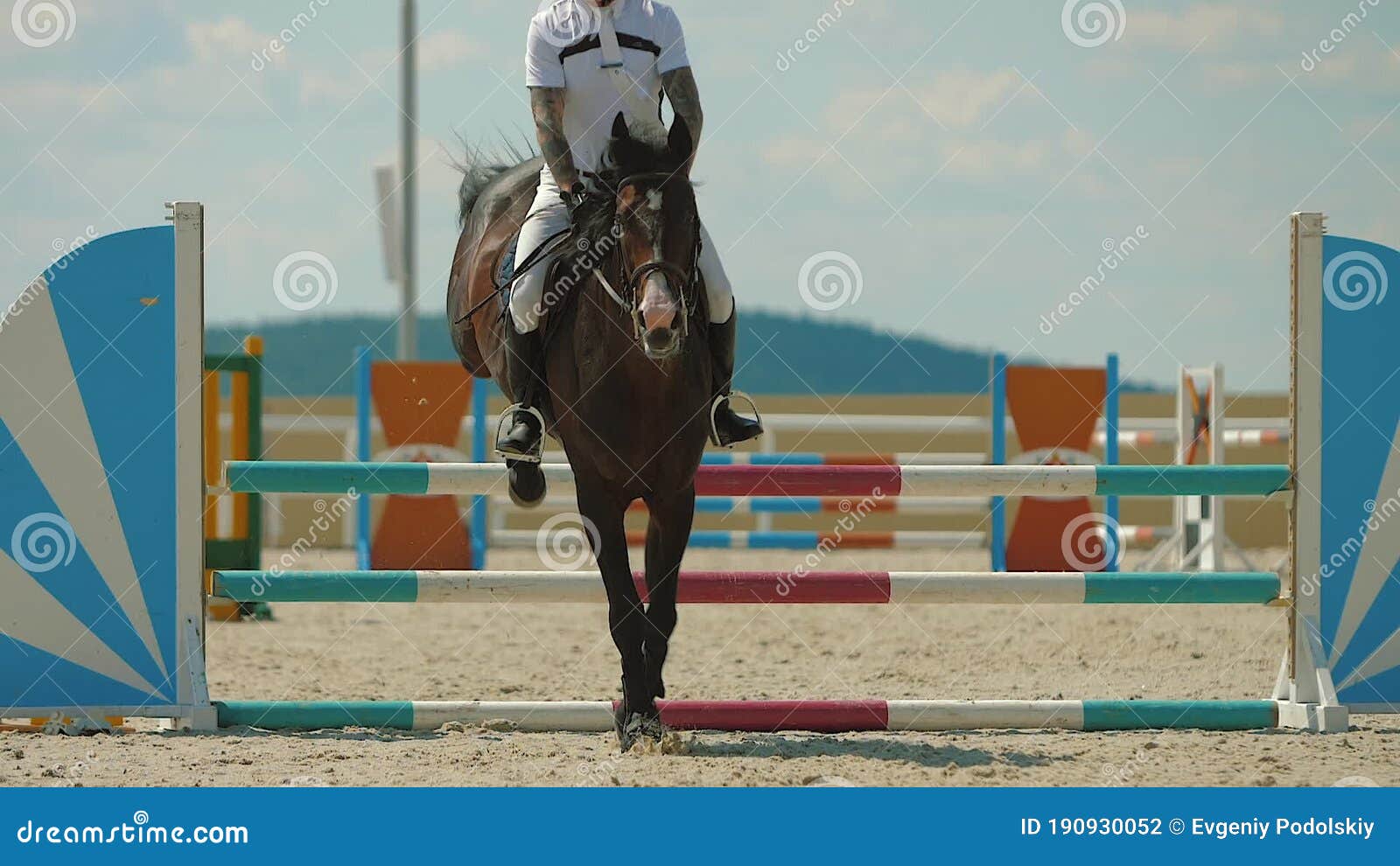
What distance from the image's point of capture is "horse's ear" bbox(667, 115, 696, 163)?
15.1 feet

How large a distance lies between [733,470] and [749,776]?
139 cm

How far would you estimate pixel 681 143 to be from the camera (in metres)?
4.62

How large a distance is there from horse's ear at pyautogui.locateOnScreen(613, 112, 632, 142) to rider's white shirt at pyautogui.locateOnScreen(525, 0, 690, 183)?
1.21 feet

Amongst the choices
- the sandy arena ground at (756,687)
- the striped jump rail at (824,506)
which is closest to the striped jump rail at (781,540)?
the striped jump rail at (824,506)

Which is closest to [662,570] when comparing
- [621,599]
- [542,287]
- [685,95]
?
[621,599]

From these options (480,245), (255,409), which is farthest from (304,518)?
(480,245)

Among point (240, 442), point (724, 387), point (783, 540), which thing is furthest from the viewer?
point (783, 540)

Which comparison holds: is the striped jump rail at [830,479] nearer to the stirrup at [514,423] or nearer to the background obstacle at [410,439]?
the stirrup at [514,423]

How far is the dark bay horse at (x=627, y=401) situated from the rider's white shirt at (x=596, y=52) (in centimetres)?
38

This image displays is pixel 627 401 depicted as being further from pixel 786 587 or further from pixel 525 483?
pixel 786 587

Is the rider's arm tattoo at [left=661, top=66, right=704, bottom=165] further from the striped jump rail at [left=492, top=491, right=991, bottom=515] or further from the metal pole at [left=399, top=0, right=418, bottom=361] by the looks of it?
the metal pole at [left=399, top=0, right=418, bottom=361]

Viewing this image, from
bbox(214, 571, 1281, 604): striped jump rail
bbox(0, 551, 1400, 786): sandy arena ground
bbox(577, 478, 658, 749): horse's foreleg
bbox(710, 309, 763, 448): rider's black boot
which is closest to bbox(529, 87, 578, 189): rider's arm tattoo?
bbox(710, 309, 763, 448): rider's black boot

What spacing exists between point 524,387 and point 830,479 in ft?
3.87

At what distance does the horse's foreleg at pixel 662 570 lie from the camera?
5.00 meters
